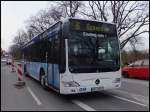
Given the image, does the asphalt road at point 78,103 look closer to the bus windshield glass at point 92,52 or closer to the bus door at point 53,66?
the bus door at point 53,66

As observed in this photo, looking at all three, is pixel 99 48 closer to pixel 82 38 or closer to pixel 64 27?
pixel 82 38

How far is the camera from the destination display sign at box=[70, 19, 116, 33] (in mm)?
8953

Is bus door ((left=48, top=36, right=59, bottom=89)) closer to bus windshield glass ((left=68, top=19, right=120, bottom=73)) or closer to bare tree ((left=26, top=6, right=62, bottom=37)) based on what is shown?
bus windshield glass ((left=68, top=19, right=120, bottom=73))

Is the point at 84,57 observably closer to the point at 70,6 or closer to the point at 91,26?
the point at 91,26

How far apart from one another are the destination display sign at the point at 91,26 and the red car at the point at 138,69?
9.02 meters

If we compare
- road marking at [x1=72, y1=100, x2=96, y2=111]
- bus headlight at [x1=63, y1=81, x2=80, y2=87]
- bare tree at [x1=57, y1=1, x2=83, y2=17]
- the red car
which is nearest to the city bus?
bus headlight at [x1=63, y1=81, x2=80, y2=87]

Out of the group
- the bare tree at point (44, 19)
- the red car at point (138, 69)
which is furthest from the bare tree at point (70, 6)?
the red car at point (138, 69)

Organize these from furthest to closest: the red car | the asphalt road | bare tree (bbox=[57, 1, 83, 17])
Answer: bare tree (bbox=[57, 1, 83, 17]) → the red car → the asphalt road

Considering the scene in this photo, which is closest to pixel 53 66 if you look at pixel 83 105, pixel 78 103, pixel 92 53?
pixel 92 53

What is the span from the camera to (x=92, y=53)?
29.6ft

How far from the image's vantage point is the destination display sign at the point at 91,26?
895 cm

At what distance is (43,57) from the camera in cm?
1196

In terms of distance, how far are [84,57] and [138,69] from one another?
10.7 m

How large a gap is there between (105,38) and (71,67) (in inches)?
71.8
